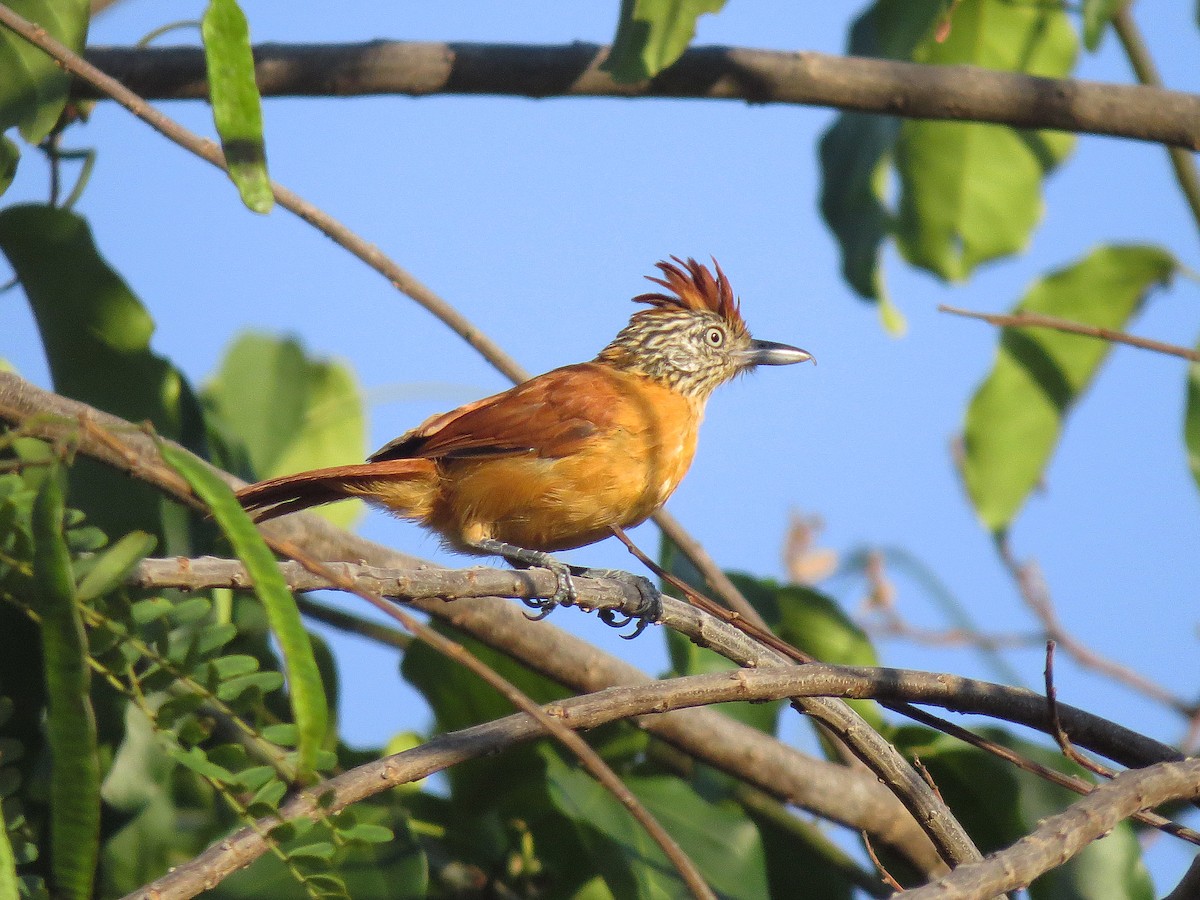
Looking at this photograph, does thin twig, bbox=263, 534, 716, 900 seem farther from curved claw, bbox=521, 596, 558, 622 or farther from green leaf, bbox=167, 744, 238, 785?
curved claw, bbox=521, 596, 558, 622

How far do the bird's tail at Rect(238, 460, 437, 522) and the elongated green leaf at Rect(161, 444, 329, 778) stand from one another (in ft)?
5.60

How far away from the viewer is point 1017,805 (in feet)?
11.7

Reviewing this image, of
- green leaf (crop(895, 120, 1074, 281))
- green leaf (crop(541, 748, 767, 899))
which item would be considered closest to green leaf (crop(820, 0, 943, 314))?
green leaf (crop(895, 120, 1074, 281))

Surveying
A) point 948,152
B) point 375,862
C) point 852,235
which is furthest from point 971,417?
point 375,862

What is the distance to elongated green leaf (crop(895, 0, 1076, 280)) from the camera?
500 cm

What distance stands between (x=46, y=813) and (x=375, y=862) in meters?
0.78

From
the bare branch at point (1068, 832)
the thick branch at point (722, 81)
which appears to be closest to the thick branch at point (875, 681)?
the bare branch at point (1068, 832)

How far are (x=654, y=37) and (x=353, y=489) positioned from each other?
1.61 metres

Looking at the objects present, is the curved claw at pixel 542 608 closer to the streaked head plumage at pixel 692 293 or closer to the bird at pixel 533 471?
the bird at pixel 533 471

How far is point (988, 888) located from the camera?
1.78 meters

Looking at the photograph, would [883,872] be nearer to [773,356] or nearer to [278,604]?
[278,604]

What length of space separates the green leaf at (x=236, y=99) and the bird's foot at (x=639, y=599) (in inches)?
49.3

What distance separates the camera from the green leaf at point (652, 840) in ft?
10.4

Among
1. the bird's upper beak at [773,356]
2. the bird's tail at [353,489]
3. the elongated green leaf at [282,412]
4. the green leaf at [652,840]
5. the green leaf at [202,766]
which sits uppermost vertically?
the elongated green leaf at [282,412]
